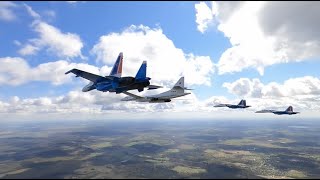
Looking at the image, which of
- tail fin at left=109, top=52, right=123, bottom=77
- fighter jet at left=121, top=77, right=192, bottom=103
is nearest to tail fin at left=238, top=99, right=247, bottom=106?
fighter jet at left=121, top=77, right=192, bottom=103

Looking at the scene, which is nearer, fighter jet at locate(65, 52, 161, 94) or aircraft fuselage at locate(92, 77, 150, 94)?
fighter jet at locate(65, 52, 161, 94)

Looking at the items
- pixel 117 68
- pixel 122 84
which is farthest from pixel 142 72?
pixel 117 68

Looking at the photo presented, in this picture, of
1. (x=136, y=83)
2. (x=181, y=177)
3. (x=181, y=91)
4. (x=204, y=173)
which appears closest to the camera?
(x=136, y=83)

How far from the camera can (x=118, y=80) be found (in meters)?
52.9

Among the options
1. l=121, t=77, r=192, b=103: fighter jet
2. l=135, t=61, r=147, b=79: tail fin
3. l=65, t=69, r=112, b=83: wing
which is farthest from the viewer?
l=121, t=77, r=192, b=103: fighter jet

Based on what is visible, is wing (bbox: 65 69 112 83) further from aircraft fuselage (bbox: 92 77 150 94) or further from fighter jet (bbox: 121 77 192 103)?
fighter jet (bbox: 121 77 192 103)

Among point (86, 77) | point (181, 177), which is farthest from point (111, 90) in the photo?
point (181, 177)

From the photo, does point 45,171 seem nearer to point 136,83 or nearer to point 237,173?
point 237,173

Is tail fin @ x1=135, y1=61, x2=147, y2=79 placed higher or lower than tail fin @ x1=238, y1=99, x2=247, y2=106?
higher

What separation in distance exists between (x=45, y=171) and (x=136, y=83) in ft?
530

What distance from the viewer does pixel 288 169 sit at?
18950 cm

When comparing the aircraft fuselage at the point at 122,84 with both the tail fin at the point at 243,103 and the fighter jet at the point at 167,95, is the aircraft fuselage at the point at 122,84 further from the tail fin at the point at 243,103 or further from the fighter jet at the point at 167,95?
the tail fin at the point at 243,103

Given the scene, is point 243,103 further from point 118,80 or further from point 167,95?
point 118,80

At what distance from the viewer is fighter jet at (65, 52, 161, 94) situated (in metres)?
51.0
